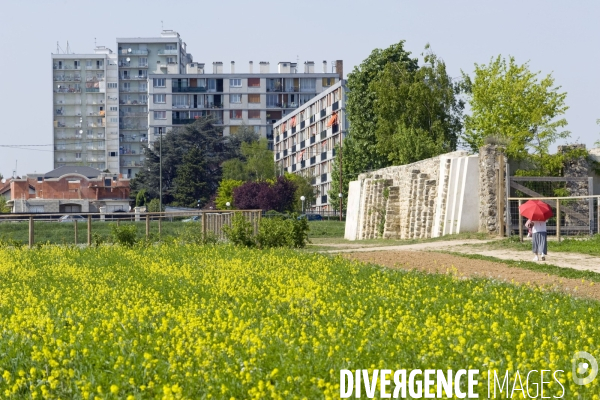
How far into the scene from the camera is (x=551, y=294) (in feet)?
43.5

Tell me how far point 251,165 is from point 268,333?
8806 cm

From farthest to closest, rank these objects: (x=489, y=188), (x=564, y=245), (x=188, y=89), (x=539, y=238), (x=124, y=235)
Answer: (x=188, y=89) → (x=489, y=188) → (x=124, y=235) → (x=564, y=245) → (x=539, y=238)

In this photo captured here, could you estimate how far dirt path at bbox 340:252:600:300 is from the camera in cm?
1502

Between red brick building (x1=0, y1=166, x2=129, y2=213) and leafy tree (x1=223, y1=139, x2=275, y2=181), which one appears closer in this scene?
leafy tree (x1=223, y1=139, x2=275, y2=181)

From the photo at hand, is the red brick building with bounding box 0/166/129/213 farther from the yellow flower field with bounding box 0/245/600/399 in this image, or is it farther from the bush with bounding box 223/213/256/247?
the yellow flower field with bounding box 0/245/600/399

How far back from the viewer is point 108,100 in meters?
156

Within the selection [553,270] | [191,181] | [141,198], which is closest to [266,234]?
[553,270]

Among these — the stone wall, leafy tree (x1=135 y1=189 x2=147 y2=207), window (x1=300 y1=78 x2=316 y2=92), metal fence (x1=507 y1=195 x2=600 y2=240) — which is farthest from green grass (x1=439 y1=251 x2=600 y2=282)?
window (x1=300 y1=78 x2=316 y2=92)

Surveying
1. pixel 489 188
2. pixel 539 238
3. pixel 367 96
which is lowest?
pixel 539 238

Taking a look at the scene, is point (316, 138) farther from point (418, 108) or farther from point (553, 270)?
point (553, 270)

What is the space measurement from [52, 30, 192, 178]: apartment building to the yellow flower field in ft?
451

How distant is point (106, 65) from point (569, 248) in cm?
13917

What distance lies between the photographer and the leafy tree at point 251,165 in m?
96.2

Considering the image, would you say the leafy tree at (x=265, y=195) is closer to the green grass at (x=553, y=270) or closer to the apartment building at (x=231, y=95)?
the apartment building at (x=231, y=95)
